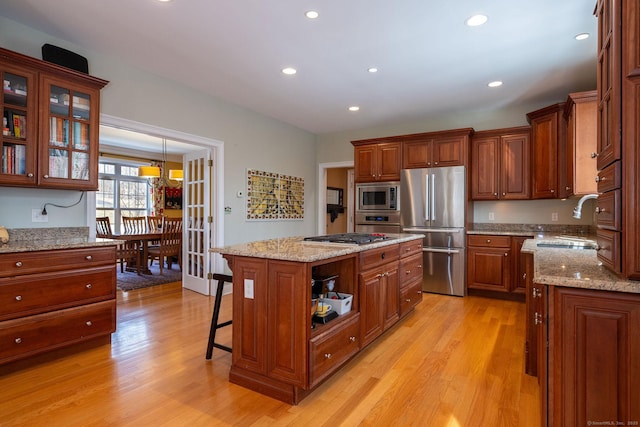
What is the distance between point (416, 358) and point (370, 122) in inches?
153

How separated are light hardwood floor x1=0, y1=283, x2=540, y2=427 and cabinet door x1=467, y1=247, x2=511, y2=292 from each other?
1.11 m

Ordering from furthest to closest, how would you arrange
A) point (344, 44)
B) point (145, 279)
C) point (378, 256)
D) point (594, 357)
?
point (145, 279) → point (344, 44) → point (378, 256) → point (594, 357)

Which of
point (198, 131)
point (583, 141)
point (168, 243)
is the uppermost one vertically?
point (198, 131)

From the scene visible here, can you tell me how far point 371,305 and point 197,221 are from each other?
298cm

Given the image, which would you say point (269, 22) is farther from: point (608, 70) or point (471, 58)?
point (608, 70)

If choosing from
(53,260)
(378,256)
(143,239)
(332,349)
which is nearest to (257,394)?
(332,349)

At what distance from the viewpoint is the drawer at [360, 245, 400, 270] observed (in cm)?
246

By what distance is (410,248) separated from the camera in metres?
3.41

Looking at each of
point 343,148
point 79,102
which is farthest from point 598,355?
point 343,148

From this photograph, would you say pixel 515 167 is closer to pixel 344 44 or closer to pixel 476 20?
pixel 476 20

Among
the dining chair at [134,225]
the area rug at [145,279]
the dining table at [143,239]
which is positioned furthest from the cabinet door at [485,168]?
the dining chair at [134,225]

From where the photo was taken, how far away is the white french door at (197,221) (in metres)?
4.43

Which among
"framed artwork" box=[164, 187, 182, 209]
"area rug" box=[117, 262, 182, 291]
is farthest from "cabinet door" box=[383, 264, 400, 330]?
"framed artwork" box=[164, 187, 182, 209]

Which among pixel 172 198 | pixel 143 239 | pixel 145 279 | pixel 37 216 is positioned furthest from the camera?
pixel 172 198
